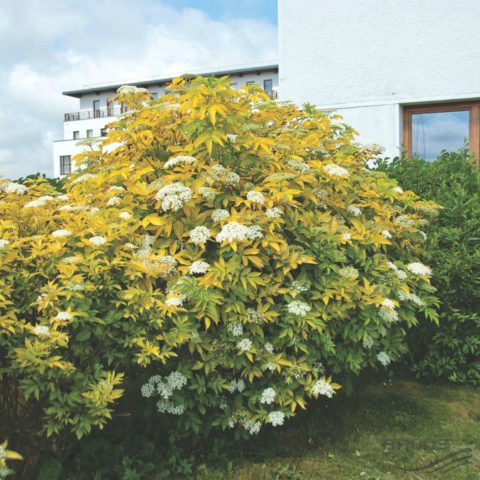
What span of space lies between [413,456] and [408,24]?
6.00 m

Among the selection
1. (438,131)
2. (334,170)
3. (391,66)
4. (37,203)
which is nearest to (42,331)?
(37,203)

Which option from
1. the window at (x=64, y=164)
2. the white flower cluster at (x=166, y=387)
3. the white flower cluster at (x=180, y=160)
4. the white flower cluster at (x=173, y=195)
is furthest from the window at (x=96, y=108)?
the white flower cluster at (x=166, y=387)

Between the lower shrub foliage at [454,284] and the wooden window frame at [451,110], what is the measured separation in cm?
295

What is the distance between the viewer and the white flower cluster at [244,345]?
2.92m

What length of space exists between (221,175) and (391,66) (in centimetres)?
548

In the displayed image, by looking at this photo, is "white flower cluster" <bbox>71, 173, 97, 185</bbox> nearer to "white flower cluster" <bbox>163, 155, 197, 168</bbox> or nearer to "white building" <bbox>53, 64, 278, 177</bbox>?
"white flower cluster" <bbox>163, 155, 197, 168</bbox>

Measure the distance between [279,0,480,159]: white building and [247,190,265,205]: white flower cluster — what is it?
513cm

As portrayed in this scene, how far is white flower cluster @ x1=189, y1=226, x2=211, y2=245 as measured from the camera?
2.94 meters

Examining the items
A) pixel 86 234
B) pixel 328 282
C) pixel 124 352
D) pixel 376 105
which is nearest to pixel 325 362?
pixel 328 282

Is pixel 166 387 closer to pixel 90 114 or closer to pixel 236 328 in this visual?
pixel 236 328

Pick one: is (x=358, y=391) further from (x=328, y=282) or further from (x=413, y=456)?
(x=328, y=282)

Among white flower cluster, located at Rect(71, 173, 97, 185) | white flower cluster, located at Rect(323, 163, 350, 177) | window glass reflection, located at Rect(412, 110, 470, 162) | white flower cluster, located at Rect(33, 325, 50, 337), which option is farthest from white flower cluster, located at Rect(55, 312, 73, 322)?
window glass reflection, located at Rect(412, 110, 470, 162)

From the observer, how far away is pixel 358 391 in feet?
14.9

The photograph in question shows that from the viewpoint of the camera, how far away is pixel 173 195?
296 cm
